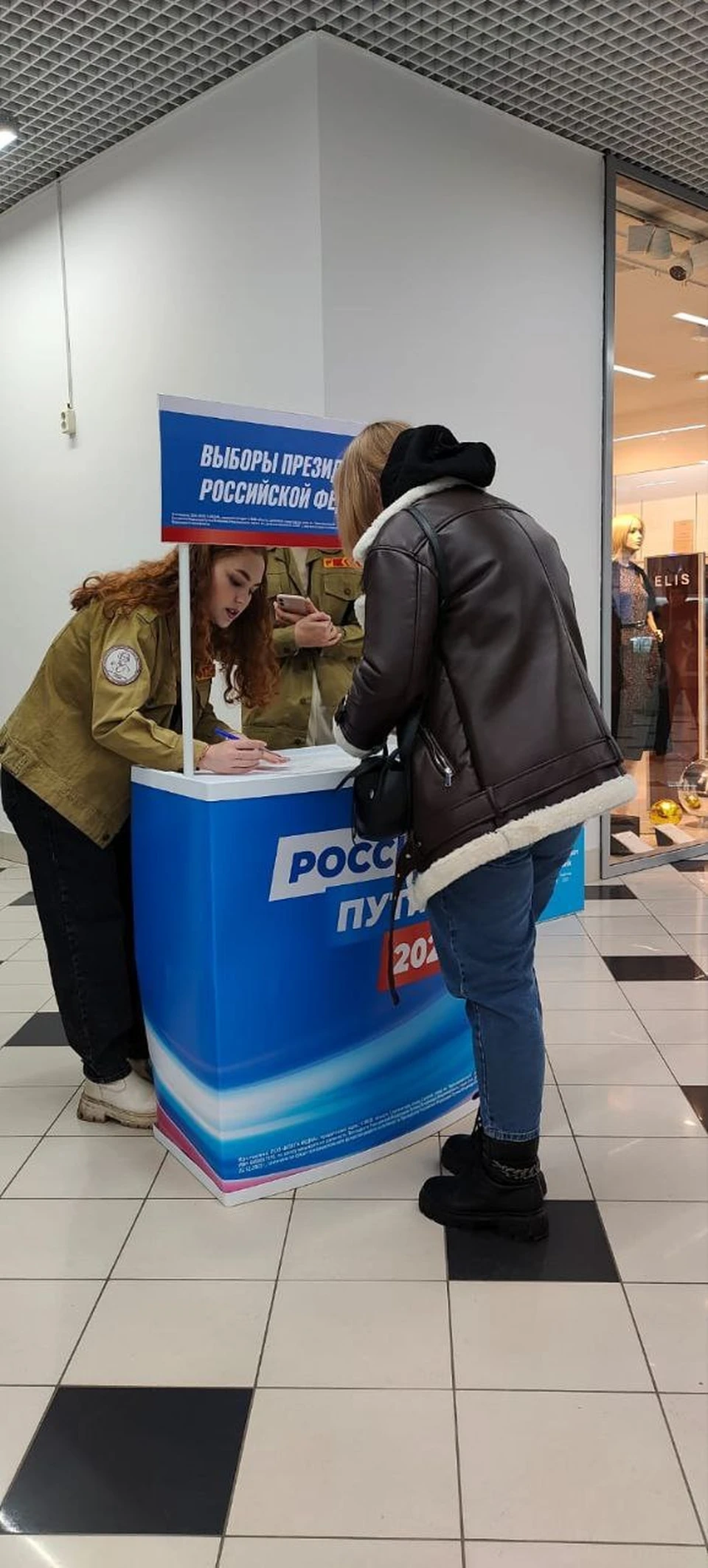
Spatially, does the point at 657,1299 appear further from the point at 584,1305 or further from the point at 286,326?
the point at 286,326

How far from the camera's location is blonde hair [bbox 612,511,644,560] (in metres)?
4.86

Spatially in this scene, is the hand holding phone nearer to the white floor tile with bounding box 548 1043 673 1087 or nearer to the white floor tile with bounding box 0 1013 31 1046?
the white floor tile with bounding box 548 1043 673 1087

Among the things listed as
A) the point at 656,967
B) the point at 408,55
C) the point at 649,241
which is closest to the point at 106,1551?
the point at 656,967

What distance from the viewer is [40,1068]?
296 centimetres

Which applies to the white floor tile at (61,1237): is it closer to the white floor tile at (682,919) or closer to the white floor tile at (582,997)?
the white floor tile at (582,997)

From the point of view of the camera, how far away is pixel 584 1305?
186 cm

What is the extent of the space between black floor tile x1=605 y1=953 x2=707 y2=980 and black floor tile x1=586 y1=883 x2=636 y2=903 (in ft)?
2.65

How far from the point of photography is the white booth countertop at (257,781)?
6.73 ft

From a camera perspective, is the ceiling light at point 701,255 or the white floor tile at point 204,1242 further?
the ceiling light at point 701,255

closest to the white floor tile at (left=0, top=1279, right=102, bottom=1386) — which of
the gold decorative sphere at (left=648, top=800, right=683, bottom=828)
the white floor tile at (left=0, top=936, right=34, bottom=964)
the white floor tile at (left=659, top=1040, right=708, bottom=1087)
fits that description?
the white floor tile at (left=659, top=1040, right=708, bottom=1087)

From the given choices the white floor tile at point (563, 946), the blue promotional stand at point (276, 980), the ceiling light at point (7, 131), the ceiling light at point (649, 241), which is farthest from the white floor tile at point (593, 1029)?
the ceiling light at point (7, 131)

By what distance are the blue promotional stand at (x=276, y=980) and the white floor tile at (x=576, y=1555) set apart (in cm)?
92

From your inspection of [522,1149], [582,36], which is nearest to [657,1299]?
[522,1149]

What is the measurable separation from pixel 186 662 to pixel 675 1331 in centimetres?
141
